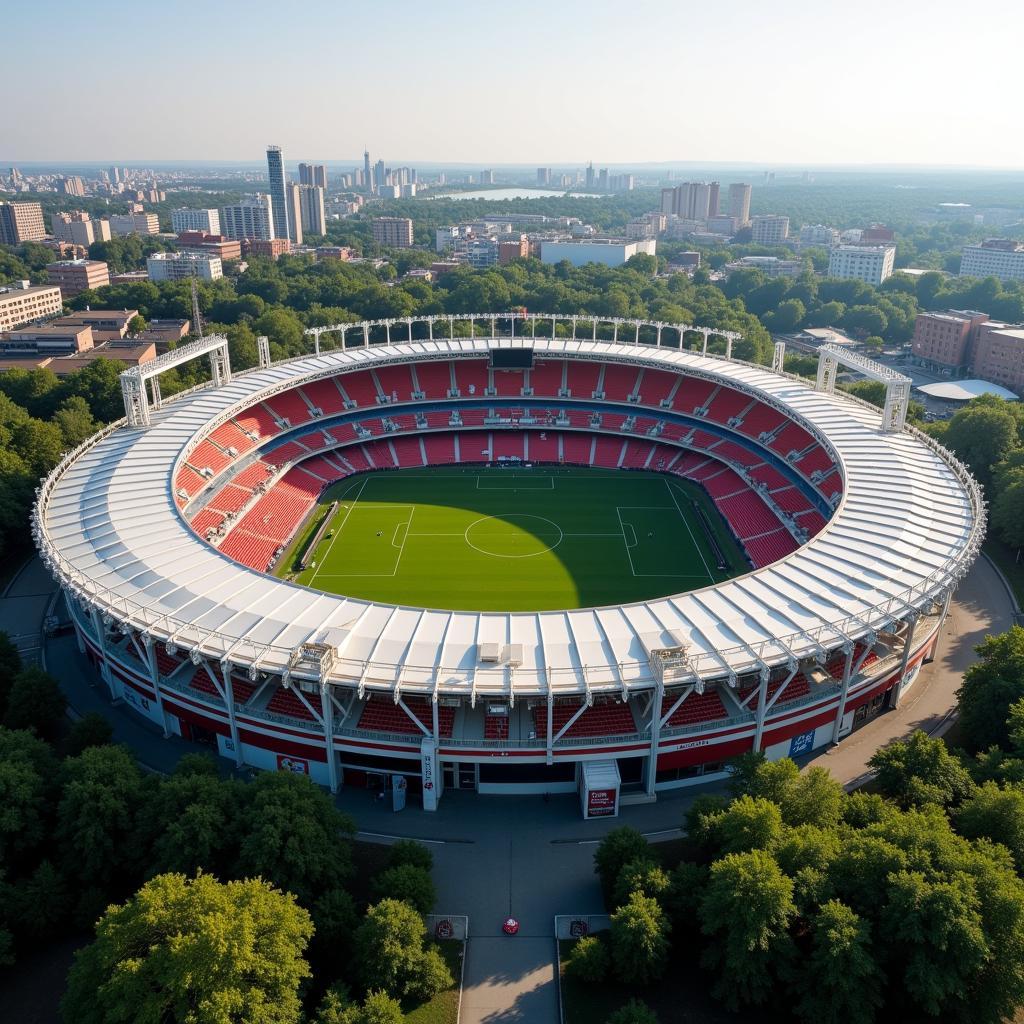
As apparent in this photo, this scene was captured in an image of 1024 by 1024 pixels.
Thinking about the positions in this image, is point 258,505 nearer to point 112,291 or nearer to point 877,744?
point 877,744

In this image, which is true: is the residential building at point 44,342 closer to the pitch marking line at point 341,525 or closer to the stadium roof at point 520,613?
the pitch marking line at point 341,525

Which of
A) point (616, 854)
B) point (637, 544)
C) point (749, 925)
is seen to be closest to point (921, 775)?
point (749, 925)

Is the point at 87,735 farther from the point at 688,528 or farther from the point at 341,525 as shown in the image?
the point at 688,528

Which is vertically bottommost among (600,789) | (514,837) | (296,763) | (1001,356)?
(514,837)

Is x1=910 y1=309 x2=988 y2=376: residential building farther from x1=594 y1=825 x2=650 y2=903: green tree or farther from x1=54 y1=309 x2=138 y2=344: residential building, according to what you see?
x1=54 y1=309 x2=138 y2=344: residential building

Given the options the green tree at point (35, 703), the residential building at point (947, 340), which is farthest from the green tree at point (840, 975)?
the residential building at point (947, 340)

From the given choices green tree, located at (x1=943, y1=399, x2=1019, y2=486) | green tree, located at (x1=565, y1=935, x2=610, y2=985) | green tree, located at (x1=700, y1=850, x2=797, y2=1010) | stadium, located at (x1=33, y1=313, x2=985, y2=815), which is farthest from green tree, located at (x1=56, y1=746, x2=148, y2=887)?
green tree, located at (x1=943, y1=399, x2=1019, y2=486)
